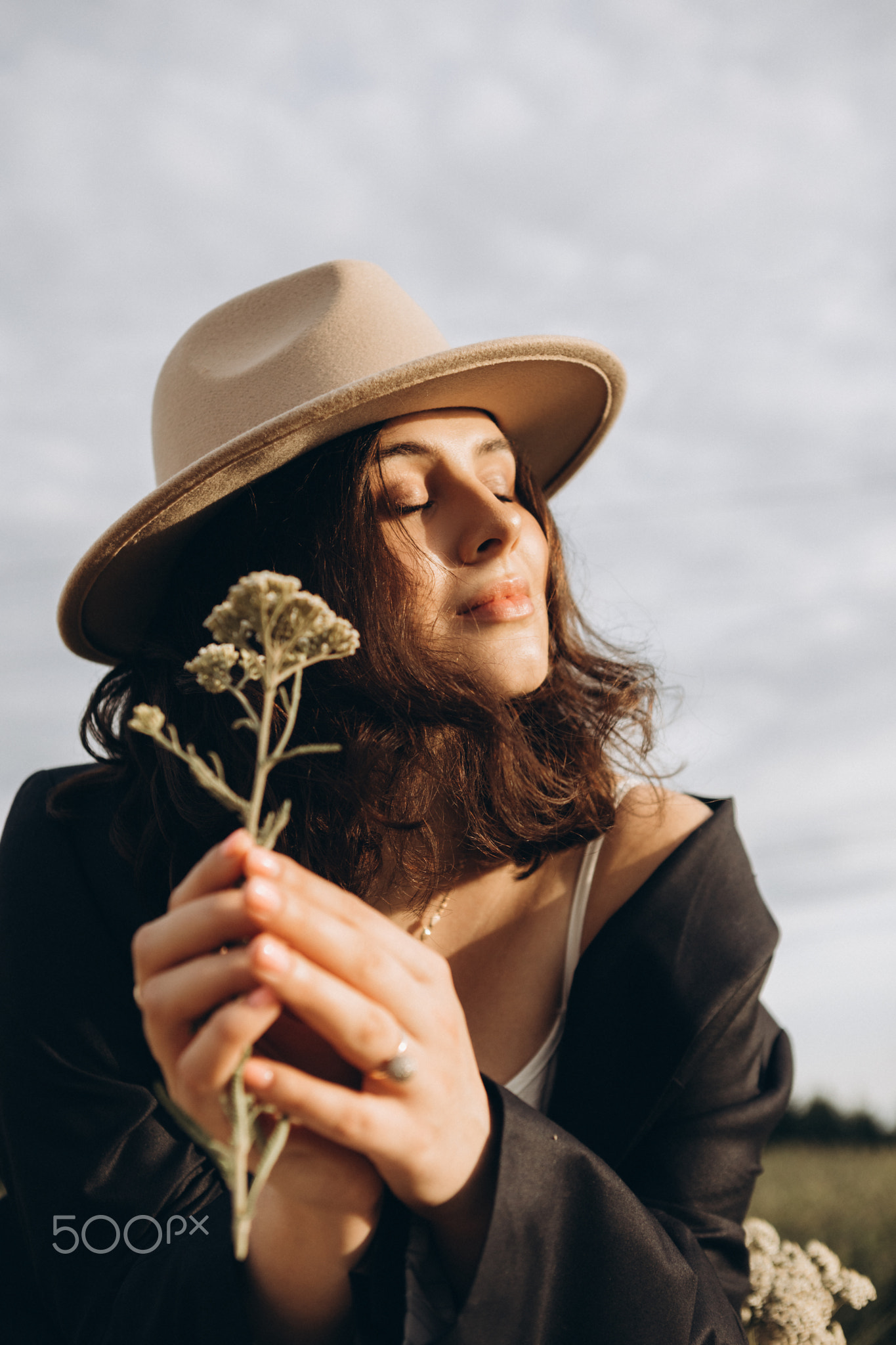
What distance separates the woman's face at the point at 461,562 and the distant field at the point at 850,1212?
2.87 meters

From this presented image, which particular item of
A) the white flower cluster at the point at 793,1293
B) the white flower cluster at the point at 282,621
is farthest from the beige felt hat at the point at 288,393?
the white flower cluster at the point at 793,1293

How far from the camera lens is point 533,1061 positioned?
9.30 feet

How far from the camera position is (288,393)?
2773 mm

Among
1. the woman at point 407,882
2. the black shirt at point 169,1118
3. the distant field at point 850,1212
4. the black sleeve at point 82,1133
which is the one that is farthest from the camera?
the distant field at point 850,1212

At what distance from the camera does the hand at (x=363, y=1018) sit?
1264mm

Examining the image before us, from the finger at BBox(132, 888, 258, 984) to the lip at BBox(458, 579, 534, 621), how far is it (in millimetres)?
1391

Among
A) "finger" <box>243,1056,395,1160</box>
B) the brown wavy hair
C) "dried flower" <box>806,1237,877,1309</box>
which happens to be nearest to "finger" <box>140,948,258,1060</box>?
"finger" <box>243,1056,395,1160</box>

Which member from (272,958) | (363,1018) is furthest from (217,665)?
(363,1018)

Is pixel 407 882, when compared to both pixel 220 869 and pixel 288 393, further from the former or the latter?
pixel 220 869

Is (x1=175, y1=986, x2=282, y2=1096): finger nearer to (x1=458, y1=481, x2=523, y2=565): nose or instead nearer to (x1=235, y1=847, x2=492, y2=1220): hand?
(x1=235, y1=847, x2=492, y2=1220): hand

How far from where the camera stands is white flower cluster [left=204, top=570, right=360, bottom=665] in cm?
128

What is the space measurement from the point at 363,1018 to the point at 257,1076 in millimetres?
161

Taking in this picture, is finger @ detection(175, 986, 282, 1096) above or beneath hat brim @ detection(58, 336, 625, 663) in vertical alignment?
beneath

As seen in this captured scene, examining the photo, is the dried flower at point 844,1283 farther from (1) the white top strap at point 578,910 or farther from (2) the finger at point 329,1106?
(2) the finger at point 329,1106
